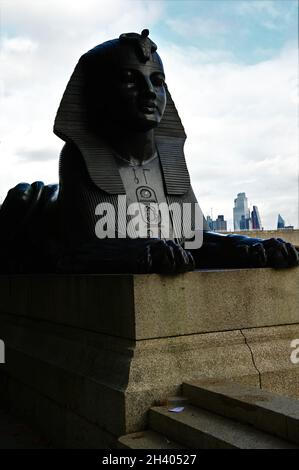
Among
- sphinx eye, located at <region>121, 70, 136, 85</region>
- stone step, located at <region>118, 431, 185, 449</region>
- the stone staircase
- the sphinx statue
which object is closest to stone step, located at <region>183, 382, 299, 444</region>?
→ the stone staircase

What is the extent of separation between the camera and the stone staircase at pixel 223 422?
2768 mm

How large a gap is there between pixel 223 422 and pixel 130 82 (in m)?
3.03

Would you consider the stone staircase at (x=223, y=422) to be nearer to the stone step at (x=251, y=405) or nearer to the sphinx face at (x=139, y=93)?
the stone step at (x=251, y=405)

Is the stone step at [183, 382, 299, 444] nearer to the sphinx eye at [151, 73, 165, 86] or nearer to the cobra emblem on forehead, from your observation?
the sphinx eye at [151, 73, 165, 86]

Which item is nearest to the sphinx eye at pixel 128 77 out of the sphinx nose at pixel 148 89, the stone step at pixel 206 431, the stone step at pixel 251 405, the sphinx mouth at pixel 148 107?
the sphinx nose at pixel 148 89

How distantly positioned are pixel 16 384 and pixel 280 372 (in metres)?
2.73

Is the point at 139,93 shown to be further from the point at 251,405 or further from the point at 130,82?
the point at 251,405

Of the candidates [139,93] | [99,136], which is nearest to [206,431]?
[139,93]

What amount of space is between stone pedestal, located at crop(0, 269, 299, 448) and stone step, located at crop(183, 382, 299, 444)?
21 cm

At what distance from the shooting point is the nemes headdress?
489 cm

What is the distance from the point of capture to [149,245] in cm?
384

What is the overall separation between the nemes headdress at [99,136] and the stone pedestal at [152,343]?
1097mm
